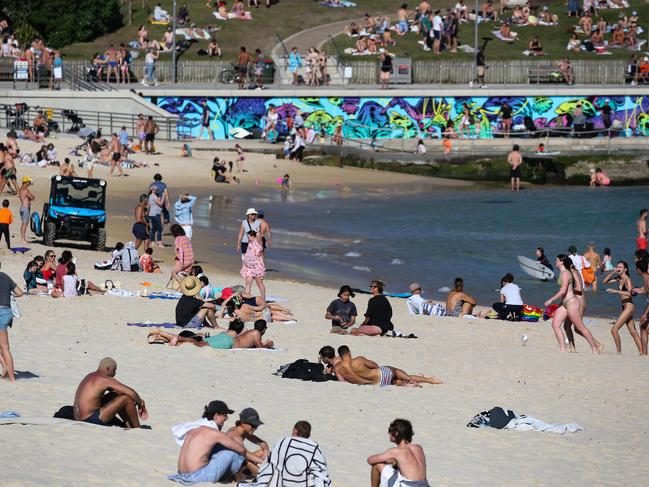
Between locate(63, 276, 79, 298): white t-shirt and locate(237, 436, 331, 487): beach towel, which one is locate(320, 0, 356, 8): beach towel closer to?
locate(63, 276, 79, 298): white t-shirt

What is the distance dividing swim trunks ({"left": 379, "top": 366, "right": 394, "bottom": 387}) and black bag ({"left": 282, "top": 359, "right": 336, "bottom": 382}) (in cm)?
56

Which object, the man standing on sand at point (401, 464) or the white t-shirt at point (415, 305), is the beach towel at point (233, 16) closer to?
the white t-shirt at point (415, 305)

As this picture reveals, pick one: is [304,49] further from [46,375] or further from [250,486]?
[250,486]

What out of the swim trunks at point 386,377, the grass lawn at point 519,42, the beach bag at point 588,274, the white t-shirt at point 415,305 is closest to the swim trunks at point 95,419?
the swim trunks at point 386,377

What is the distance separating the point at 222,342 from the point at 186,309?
1.52 meters

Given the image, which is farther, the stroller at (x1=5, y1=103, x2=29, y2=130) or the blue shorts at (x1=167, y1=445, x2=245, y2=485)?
the stroller at (x1=5, y1=103, x2=29, y2=130)

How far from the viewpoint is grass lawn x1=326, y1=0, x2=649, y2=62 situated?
52.0 m

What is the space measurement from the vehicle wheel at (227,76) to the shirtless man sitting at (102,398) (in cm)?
3634

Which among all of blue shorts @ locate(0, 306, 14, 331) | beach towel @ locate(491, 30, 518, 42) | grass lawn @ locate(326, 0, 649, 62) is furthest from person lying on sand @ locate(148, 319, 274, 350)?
beach towel @ locate(491, 30, 518, 42)

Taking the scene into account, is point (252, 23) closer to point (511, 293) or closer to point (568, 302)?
point (511, 293)

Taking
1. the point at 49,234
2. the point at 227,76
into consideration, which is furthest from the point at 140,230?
the point at 227,76

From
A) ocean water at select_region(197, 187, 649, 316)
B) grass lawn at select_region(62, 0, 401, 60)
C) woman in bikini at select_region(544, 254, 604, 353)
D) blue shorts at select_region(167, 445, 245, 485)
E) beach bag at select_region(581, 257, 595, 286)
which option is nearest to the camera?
blue shorts at select_region(167, 445, 245, 485)

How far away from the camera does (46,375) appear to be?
15.2m

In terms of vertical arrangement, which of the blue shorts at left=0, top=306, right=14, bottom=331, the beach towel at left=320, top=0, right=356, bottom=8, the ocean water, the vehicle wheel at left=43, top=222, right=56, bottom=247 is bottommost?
the ocean water
